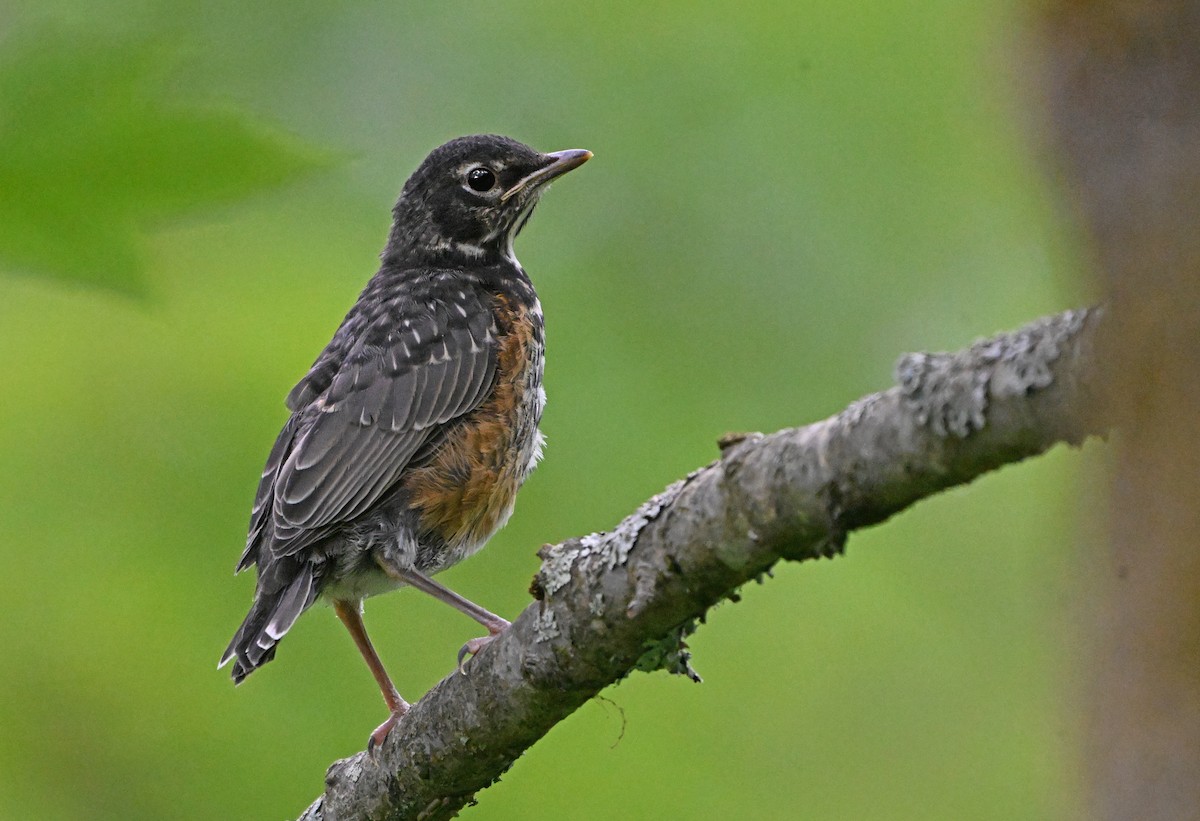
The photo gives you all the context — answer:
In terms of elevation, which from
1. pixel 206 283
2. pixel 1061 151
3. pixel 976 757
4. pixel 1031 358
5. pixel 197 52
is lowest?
pixel 976 757

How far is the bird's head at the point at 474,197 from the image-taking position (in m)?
6.61

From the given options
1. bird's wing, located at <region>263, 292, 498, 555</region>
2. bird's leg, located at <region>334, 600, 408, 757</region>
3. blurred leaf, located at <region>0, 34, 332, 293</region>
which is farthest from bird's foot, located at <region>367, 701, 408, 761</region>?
blurred leaf, located at <region>0, 34, 332, 293</region>

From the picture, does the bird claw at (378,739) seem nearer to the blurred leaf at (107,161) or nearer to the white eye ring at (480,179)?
the blurred leaf at (107,161)

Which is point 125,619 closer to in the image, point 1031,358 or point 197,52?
point 197,52

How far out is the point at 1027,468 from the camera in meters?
7.13

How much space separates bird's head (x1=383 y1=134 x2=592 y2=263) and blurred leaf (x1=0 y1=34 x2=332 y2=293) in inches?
152

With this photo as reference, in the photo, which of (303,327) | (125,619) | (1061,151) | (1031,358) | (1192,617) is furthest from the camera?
(303,327)

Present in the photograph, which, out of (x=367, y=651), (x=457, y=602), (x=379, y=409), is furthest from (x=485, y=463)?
(x=367, y=651)

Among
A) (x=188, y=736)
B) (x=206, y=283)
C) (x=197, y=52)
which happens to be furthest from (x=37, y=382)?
(x=197, y=52)

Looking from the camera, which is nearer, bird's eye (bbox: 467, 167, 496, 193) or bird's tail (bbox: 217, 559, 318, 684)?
bird's tail (bbox: 217, 559, 318, 684)

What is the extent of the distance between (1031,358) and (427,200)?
509 centimetres

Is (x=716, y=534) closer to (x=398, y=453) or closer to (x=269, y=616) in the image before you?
(x=269, y=616)

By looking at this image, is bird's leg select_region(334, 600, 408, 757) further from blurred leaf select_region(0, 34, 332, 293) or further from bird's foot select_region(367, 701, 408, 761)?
blurred leaf select_region(0, 34, 332, 293)

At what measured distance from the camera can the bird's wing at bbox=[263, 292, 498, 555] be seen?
5.27 metres
